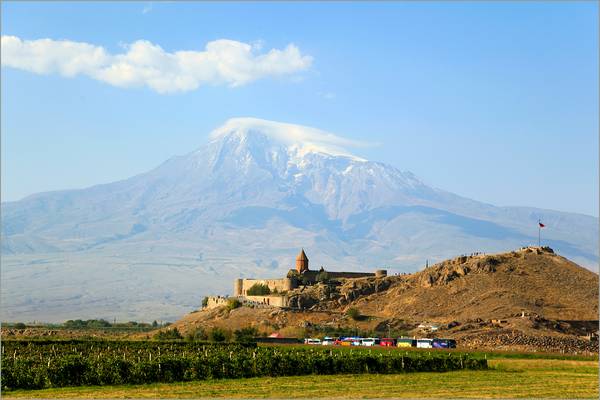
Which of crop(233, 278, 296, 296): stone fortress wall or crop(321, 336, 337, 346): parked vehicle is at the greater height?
crop(233, 278, 296, 296): stone fortress wall

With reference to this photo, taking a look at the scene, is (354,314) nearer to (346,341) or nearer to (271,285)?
(346,341)

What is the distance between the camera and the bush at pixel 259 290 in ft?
415

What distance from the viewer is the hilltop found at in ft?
296

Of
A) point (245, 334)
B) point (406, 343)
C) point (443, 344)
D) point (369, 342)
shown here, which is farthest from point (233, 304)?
point (443, 344)

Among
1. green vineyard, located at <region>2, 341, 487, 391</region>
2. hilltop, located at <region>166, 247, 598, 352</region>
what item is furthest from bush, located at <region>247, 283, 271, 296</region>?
green vineyard, located at <region>2, 341, 487, 391</region>

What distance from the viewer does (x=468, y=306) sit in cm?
10281

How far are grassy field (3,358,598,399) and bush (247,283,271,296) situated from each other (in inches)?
2962

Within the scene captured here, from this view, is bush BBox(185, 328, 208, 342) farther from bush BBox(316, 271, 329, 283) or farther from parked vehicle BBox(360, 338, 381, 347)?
bush BBox(316, 271, 329, 283)

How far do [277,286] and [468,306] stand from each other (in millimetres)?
32983

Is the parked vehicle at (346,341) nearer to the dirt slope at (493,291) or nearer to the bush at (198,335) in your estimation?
the bush at (198,335)

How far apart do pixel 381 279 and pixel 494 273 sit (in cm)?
1711

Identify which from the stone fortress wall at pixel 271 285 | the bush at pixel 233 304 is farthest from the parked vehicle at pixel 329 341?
the stone fortress wall at pixel 271 285

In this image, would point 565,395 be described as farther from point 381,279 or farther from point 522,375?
point 381,279

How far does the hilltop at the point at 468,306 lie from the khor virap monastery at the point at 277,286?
3.00 m
